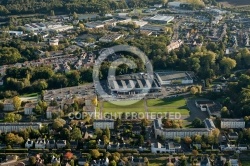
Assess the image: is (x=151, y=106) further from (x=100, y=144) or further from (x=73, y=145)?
(x=73, y=145)

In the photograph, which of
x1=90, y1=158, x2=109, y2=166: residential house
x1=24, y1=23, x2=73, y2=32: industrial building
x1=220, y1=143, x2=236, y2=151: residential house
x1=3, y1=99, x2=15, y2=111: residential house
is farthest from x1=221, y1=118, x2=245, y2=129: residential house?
x1=24, y1=23, x2=73, y2=32: industrial building

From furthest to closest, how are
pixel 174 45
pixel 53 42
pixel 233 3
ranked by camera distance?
pixel 233 3 → pixel 53 42 → pixel 174 45

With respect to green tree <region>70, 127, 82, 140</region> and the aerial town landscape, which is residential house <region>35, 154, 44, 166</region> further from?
green tree <region>70, 127, 82, 140</region>

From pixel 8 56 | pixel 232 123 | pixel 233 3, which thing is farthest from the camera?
pixel 233 3

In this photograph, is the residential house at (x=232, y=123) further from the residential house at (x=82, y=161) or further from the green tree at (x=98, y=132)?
the residential house at (x=82, y=161)

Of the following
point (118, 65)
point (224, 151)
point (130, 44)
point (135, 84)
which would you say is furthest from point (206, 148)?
point (130, 44)

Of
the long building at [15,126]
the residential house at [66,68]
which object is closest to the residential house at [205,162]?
the long building at [15,126]

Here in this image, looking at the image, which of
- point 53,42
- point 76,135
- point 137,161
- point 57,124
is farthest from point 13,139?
point 53,42
